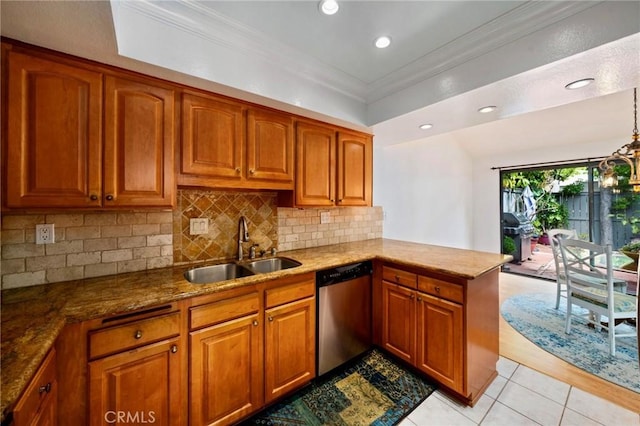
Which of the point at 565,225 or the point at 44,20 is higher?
the point at 44,20

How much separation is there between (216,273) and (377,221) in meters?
2.06

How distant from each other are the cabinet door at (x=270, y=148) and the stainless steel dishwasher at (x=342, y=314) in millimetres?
871

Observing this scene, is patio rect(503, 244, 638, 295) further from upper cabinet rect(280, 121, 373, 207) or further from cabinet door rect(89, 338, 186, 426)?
cabinet door rect(89, 338, 186, 426)

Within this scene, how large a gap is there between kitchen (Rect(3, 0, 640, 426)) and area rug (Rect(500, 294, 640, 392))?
1.48 meters

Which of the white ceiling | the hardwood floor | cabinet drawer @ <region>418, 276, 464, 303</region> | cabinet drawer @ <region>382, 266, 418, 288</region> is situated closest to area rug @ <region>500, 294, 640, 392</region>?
the hardwood floor

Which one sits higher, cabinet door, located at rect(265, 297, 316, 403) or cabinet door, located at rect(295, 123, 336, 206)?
cabinet door, located at rect(295, 123, 336, 206)

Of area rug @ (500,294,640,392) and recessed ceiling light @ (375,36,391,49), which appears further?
area rug @ (500,294,640,392)

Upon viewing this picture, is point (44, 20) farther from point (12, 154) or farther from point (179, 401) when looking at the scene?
point (179, 401)

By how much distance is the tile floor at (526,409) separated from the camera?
5.35 ft

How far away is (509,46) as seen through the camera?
1.58m

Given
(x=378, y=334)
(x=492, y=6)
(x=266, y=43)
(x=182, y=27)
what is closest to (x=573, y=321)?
(x=378, y=334)

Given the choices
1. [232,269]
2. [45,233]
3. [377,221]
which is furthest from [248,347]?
[377,221]

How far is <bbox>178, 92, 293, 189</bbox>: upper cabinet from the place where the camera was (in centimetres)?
165

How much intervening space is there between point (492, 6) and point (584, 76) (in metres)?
0.72
